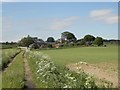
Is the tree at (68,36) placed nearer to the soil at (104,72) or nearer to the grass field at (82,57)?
the grass field at (82,57)

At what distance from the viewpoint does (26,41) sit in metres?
86.0

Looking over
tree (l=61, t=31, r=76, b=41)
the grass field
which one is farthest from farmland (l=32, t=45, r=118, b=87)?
tree (l=61, t=31, r=76, b=41)

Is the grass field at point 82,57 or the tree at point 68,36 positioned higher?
the tree at point 68,36

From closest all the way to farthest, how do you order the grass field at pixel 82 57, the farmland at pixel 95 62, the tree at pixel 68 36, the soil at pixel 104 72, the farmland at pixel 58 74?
the farmland at pixel 58 74
the soil at pixel 104 72
the farmland at pixel 95 62
the grass field at pixel 82 57
the tree at pixel 68 36

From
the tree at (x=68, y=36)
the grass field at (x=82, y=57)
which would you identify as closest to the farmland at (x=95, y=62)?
the grass field at (x=82, y=57)

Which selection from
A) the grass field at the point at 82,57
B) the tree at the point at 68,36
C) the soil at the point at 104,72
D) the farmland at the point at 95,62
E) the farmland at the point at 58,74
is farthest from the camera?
the tree at the point at 68,36

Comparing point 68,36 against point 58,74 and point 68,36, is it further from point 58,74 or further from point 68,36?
point 58,74

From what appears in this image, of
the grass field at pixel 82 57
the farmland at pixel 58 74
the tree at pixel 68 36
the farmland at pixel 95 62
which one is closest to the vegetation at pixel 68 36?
the tree at pixel 68 36

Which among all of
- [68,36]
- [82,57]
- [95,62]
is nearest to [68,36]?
[68,36]

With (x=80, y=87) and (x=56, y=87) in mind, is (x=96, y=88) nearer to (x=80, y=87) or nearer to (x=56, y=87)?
(x=80, y=87)

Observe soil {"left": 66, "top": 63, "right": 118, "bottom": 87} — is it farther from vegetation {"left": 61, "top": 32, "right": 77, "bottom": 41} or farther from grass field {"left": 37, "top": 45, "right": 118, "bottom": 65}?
→ vegetation {"left": 61, "top": 32, "right": 77, "bottom": 41}

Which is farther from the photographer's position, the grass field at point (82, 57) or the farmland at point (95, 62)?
the grass field at point (82, 57)

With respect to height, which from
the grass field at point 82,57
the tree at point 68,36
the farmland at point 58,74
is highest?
the tree at point 68,36

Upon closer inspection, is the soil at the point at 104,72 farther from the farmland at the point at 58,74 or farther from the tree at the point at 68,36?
the tree at the point at 68,36
